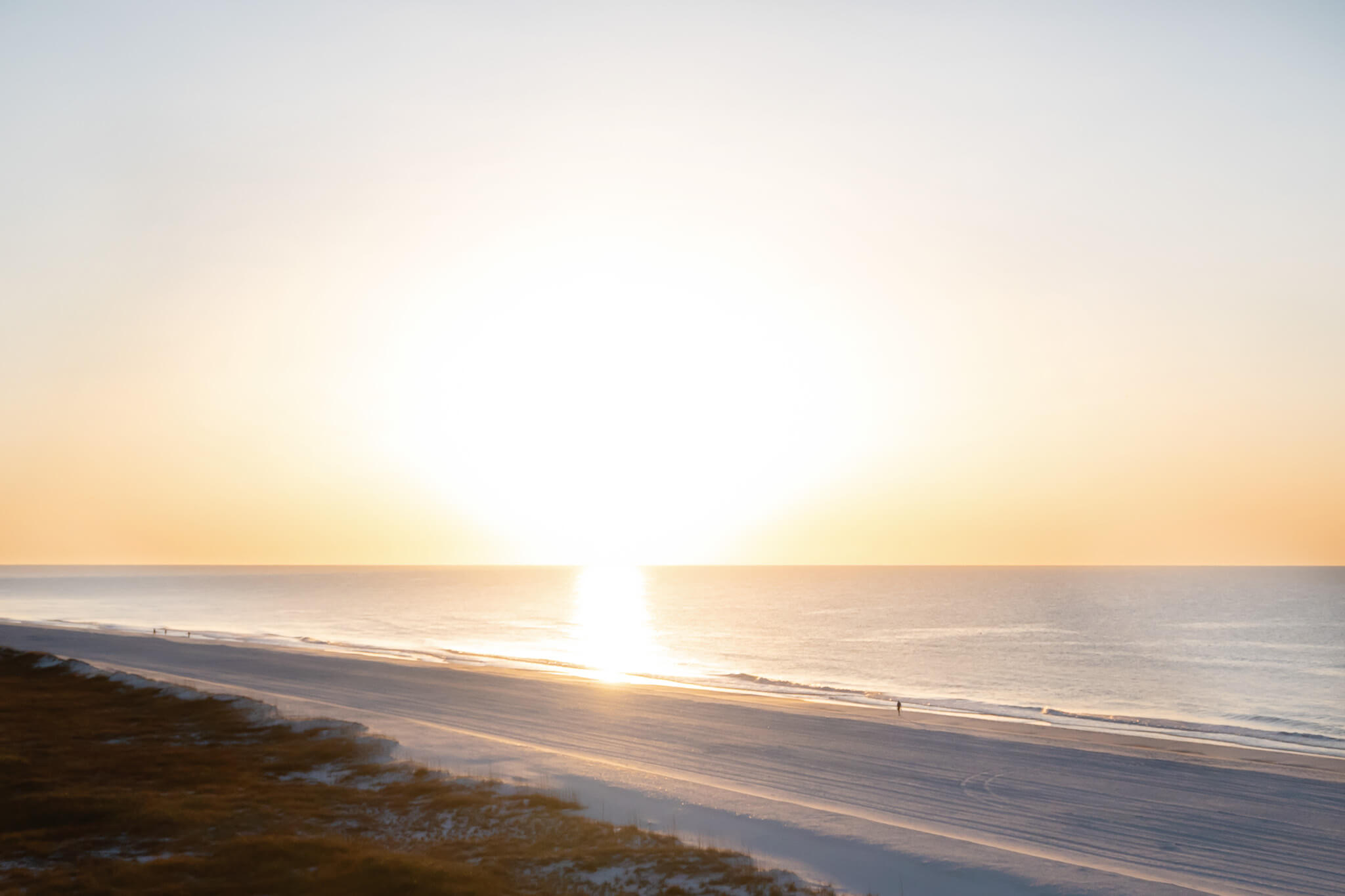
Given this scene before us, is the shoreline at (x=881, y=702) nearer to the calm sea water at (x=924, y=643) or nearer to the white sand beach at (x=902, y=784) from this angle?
the calm sea water at (x=924, y=643)

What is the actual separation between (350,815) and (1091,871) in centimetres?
1688

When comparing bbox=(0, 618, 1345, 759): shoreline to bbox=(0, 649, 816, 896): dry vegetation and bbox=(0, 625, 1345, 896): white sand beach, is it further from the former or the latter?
bbox=(0, 649, 816, 896): dry vegetation

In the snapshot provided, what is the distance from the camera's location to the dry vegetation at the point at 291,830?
15727 mm

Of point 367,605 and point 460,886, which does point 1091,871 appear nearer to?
point 460,886

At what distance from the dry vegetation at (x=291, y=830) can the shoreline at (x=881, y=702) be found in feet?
91.4

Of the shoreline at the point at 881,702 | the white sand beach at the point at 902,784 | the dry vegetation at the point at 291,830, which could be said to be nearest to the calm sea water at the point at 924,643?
the shoreline at the point at 881,702

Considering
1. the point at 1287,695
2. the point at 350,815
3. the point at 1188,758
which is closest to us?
the point at 350,815

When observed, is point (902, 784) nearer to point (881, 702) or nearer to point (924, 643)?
point (881, 702)

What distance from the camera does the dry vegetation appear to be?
51.6 feet

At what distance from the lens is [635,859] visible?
17.4 metres

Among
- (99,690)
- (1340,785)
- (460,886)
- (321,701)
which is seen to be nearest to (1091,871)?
(460,886)

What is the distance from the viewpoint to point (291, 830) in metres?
19.0

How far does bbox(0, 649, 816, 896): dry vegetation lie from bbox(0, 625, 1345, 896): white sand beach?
2223 mm

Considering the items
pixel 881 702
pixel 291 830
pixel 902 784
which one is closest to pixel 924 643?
pixel 881 702
